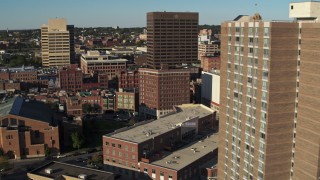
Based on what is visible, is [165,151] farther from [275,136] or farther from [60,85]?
[60,85]

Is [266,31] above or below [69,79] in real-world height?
above

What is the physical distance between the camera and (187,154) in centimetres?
9562

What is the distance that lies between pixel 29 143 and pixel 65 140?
13896 mm

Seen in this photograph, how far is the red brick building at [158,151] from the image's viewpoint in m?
88.4

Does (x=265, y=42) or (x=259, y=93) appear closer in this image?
(x=265, y=42)

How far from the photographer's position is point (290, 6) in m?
55.8

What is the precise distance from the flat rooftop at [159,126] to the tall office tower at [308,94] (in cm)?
4753

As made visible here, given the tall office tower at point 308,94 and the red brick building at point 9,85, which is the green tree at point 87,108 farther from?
the tall office tower at point 308,94

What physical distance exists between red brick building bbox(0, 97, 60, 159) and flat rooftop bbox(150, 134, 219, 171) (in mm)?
39254

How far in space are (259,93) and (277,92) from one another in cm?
249

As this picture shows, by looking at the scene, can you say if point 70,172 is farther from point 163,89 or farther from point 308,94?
point 163,89

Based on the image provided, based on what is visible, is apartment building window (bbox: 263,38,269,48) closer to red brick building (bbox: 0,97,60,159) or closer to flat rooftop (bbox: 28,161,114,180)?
flat rooftop (bbox: 28,161,114,180)

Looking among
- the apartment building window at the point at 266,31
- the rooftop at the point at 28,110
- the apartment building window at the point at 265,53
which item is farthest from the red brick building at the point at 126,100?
the apartment building window at the point at 266,31

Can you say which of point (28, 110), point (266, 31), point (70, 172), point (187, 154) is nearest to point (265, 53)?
point (266, 31)
